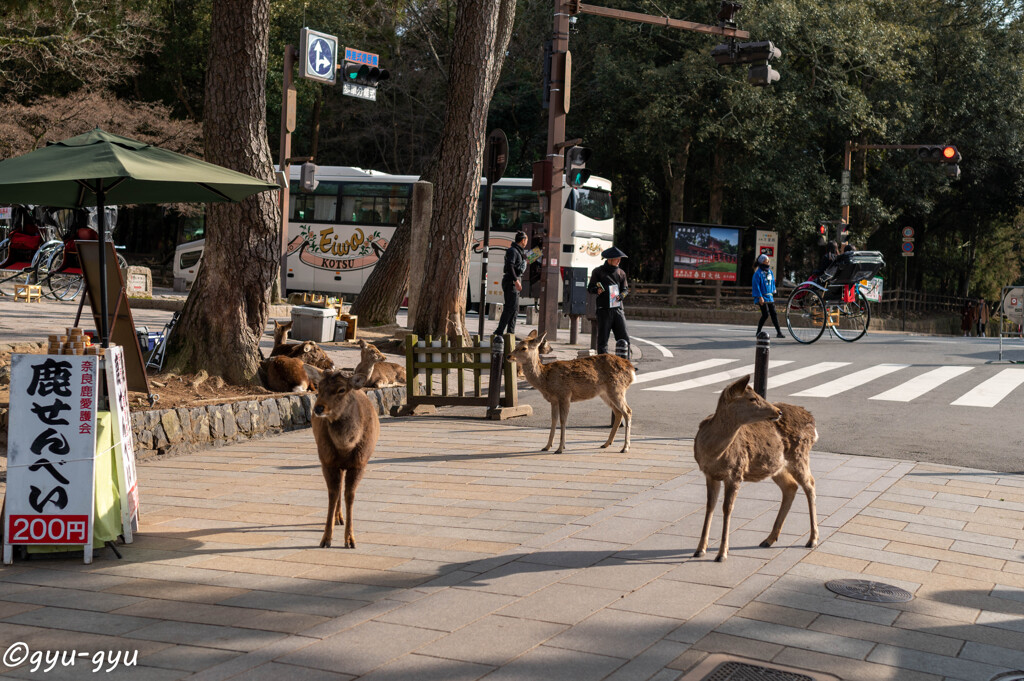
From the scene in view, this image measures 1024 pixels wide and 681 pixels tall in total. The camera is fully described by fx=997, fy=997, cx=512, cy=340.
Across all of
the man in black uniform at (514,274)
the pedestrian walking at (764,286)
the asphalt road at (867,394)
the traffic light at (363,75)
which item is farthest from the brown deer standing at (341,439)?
the pedestrian walking at (764,286)

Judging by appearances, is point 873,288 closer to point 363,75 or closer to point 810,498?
point 363,75

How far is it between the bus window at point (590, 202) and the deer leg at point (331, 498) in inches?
969

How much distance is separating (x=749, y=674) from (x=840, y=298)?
18.5 m

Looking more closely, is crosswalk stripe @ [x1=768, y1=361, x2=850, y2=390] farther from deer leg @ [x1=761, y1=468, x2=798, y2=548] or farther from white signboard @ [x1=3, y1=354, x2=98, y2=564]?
white signboard @ [x1=3, y1=354, x2=98, y2=564]

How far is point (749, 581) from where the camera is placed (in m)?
5.16

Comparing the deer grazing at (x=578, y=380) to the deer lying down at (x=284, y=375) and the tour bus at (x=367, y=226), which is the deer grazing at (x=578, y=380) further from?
the tour bus at (x=367, y=226)

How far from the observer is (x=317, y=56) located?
66.1 feet

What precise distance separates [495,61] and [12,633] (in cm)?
1569

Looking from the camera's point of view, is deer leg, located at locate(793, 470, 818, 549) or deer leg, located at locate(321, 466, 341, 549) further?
deer leg, located at locate(793, 470, 818, 549)

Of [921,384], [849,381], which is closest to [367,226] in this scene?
[849,381]

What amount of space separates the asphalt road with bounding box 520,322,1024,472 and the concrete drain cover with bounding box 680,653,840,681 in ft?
18.4

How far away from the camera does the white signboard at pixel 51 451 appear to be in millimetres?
5312

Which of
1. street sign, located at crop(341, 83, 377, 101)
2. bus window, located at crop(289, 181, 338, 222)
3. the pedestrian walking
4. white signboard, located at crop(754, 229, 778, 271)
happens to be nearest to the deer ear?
street sign, located at crop(341, 83, 377, 101)

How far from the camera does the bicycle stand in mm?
20312
